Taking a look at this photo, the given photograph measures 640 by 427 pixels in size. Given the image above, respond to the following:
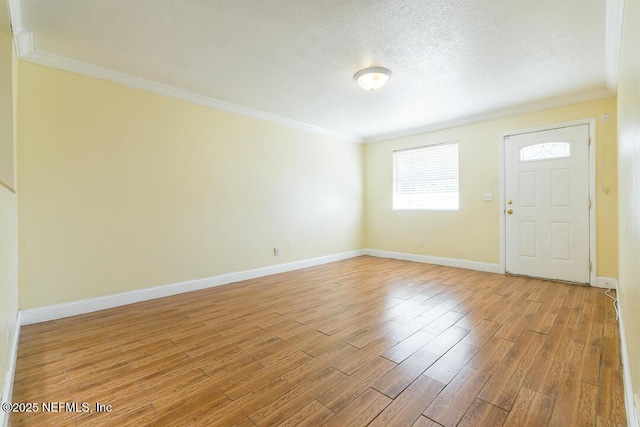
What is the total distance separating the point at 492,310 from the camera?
2.88 m

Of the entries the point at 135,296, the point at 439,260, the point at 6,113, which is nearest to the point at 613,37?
the point at 439,260

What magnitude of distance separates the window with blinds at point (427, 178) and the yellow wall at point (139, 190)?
2.02m

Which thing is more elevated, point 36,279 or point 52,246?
point 52,246

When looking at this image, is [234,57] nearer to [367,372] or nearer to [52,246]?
[52,246]

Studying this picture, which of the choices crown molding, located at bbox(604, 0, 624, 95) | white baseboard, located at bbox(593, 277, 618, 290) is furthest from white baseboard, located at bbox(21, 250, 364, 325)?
crown molding, located at bbox(604, 0, 624, 95)

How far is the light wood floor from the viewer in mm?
1486

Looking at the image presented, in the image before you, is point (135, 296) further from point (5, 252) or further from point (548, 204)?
point (548, 204)

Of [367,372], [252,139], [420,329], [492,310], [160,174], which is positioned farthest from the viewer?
[252,139]

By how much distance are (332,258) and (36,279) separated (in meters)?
4.11

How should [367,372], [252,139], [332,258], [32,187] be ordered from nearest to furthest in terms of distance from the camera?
[367,372]
[32,187]
[252,139]
[332,258]

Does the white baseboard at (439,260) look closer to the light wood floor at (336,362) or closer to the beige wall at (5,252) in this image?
the light wood floor at (336,362)

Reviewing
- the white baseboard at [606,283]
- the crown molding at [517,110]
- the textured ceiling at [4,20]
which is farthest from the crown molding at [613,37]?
the textured ceiling at [4,20]

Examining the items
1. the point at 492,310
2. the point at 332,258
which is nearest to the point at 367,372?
the point at 492,310

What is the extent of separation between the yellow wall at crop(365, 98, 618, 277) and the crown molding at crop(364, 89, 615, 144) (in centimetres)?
7
